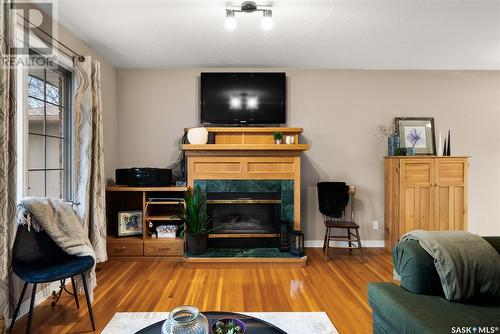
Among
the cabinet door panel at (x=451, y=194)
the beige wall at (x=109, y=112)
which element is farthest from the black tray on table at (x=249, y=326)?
the cabinet door panel at (x=451, y=194)

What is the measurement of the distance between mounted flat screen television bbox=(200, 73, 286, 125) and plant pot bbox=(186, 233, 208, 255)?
62.4 inches

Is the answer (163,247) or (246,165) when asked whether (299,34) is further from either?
(163,247)

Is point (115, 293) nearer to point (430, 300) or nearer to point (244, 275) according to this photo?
point (244, 275)

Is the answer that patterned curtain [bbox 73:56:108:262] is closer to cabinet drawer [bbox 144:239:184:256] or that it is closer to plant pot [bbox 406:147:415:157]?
cabinet drawer [bbox 144:239:184:256]

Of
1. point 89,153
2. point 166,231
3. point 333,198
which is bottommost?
point 166,231

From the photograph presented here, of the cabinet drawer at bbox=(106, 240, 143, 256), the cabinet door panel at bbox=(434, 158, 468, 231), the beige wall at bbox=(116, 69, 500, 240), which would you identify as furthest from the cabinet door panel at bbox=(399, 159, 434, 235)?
the cabinet drawer at bbox=(106, 240, 143, 256)

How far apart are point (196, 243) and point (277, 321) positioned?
60.8 inches

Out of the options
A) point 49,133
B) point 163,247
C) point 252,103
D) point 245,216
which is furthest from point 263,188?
point 49,133

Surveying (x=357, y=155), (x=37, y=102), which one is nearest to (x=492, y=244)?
(x=357, y=155)

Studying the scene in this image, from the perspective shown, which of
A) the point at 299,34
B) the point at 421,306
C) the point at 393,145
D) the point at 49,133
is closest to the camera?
the point at 421,306

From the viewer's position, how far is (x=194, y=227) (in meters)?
3.38

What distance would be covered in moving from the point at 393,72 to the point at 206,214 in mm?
3419

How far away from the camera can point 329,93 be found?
403cm

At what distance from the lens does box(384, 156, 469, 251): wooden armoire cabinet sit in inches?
142
